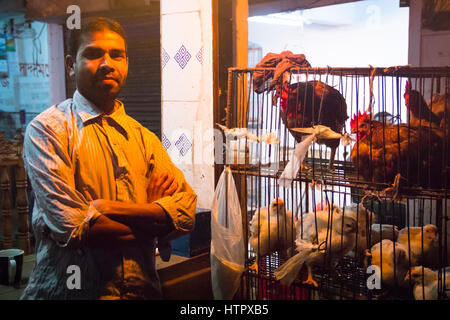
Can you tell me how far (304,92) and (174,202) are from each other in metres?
1.08

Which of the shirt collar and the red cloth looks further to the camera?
the red cloth

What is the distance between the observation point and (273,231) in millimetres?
3014

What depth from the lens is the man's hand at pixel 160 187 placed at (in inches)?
94.2

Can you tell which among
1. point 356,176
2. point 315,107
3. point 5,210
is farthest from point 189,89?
point 5,210

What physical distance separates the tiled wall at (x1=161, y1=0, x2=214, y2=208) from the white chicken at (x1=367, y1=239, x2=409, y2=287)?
1.24m

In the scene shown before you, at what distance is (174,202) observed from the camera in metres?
2.41

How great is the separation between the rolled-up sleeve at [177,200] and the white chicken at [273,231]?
637mm

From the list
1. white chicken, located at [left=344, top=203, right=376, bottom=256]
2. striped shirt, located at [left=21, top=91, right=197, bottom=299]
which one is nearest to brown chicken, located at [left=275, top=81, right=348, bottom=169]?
white chicken, located at [left=344, top=203, right=376, bottom=256]

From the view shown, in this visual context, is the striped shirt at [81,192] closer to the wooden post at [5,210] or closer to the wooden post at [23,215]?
the wooden post at [23,215]

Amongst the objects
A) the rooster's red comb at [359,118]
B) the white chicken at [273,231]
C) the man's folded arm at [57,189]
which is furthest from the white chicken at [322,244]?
the man's folded arm at [57,189]

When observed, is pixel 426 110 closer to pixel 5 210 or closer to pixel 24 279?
pixel 24 279

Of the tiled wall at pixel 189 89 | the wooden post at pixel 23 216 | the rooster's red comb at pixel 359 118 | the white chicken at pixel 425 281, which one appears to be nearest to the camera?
the white chicken at pixel 425 281

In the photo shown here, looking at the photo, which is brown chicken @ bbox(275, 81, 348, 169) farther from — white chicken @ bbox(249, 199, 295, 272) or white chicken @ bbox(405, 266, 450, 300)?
white chicken @ bbox(405, 266, 450, 300)

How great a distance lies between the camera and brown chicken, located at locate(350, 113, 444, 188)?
2.45m
